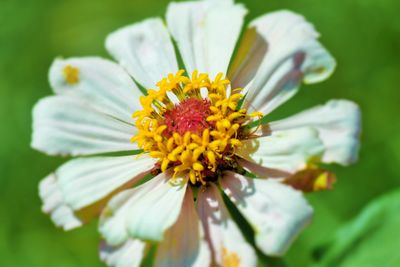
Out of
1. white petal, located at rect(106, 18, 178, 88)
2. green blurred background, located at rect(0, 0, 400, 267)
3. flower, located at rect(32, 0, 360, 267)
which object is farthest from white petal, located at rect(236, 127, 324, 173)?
green blurred background, located at rect(0, 0, 400, 267)

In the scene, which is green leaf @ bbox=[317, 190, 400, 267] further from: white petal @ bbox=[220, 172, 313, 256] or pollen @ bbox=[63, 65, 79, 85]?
pollen @ bbox=[63, 65, 79, 85]

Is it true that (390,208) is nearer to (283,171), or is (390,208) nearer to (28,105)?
(283,171)

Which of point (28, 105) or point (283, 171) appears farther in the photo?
point (28, 105)

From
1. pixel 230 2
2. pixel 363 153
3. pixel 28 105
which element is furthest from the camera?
pixel 28 105

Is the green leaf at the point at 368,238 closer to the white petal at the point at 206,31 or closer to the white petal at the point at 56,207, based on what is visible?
the white petal at the point at 206,31

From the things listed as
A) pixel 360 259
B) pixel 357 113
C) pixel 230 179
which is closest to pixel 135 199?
pixel 230 179

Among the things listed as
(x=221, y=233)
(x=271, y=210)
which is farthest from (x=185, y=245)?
(x=271, y=210)

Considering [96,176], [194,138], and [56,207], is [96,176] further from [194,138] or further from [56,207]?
[194,138]
